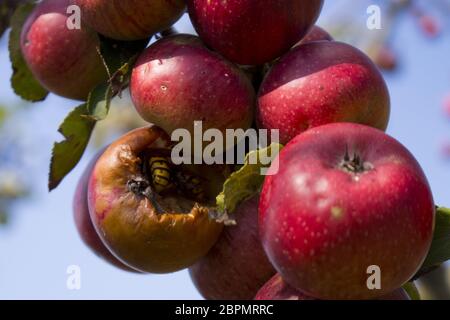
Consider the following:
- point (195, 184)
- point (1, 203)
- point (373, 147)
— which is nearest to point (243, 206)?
point (195, 184)

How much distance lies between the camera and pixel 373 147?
106 cm

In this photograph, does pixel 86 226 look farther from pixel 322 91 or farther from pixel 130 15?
pixel 322 91

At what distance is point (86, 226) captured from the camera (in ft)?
4.82

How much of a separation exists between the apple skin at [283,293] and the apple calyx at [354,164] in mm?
194

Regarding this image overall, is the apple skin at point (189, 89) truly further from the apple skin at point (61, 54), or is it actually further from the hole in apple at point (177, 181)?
the apple skin at point (61, 54)

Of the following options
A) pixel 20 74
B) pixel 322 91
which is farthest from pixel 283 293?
pixel 20 74

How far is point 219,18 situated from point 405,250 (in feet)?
1.57

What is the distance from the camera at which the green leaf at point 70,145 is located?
4.58 ft

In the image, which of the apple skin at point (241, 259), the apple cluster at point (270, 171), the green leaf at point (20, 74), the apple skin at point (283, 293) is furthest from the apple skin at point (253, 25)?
the green leaf at point (20, 74)

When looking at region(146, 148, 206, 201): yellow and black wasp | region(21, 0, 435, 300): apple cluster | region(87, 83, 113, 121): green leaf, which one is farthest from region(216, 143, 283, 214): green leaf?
region(87, 83, 113, 121): green leaf

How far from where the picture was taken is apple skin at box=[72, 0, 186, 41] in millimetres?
1240

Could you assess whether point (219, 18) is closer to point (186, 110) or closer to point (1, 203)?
point (186, 110)

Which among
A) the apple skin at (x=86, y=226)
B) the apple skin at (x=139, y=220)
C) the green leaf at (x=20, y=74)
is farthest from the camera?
the green leaf at (x=20, y=74)

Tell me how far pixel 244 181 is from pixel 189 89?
170 mm
